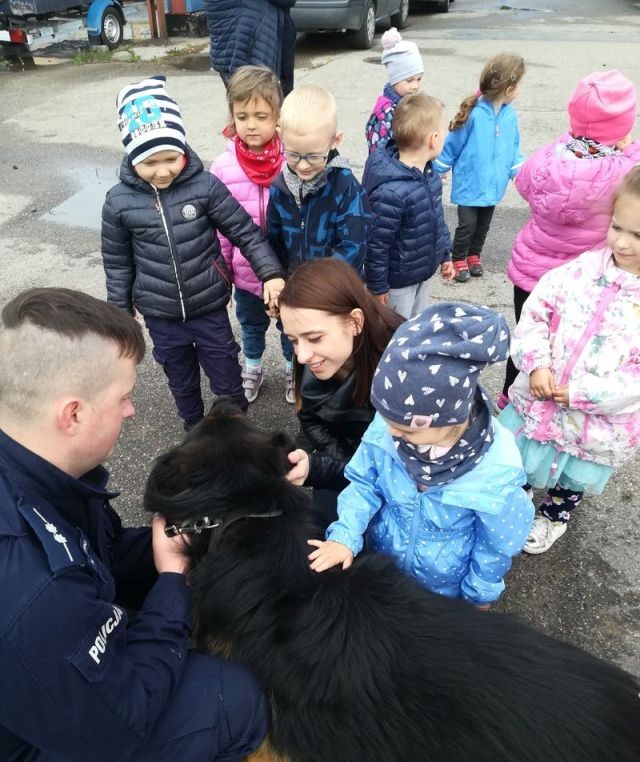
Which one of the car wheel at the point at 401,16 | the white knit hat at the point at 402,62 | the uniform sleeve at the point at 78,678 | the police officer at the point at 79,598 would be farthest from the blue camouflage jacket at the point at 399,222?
the car wheel at the point at 401,16

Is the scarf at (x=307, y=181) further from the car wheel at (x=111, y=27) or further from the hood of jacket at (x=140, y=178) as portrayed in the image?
the car wheel at (x=111, y=27)

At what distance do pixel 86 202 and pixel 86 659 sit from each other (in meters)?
5.67

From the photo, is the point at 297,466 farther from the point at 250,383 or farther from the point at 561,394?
the point at 250,383

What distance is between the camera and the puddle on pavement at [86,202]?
5750 mm

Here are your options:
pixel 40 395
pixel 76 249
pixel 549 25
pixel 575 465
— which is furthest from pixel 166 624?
pixel 549 25

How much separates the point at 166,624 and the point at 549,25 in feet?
54.9

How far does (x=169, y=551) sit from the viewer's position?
1.77 meters

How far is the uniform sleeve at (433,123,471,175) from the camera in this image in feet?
14.3

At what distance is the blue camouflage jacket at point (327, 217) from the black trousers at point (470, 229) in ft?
6.06

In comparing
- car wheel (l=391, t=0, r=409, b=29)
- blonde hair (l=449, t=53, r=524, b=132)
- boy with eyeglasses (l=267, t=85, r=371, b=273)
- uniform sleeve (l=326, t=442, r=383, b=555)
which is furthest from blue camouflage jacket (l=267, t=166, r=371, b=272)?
car wheel (l=391, t=0, r=409, b=29)

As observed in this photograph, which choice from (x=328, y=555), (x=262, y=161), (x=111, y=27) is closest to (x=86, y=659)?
(x=328, y=555)

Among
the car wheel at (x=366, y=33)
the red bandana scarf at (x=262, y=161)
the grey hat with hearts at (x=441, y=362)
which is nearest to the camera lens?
the grey hat with hearts at (x=441, y=362)

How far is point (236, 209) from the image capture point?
9.32 ft

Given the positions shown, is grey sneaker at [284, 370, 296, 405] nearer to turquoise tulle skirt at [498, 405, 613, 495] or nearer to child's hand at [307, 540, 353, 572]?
turquoise tulle skirt at [498, 405, 613, 495]
